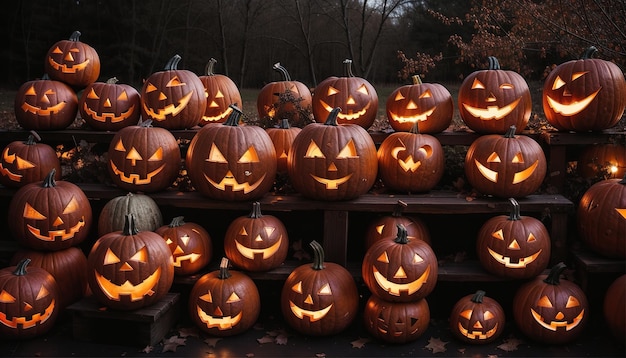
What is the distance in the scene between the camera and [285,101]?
5801 mm

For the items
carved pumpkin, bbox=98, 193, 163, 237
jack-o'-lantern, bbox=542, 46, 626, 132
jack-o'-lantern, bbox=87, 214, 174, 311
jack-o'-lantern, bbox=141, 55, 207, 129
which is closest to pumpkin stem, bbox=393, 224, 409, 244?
jack-o'-lantern, bbox=87, 214, 174, 311

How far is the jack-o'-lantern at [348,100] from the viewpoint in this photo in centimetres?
536

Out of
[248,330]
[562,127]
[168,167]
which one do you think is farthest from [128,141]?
[562,127]

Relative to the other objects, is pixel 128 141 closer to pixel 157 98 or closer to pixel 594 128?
pixel 157 98

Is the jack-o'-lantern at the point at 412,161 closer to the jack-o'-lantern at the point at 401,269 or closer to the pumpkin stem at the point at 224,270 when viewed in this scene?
the jack-o'-lantern at the point at 401,269

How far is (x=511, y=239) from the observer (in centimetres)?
424

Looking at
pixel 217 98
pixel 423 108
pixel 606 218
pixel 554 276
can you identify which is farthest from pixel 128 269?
pixel 606 218

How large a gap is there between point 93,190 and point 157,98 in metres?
Result: 1.10

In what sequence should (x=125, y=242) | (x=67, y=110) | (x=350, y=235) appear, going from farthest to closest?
(x=67, y=110) < (x=350, y=235) < (x=125, y=242)

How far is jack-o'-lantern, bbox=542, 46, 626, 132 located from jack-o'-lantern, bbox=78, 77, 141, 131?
13.7ft

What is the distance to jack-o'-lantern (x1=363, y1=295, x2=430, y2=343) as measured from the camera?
4109mm

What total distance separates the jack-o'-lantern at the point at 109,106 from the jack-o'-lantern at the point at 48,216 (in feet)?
3.82

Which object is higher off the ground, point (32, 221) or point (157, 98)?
point (157, 98)

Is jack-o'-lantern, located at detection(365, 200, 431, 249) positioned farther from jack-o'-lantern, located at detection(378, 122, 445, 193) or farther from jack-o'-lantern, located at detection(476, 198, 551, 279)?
jack-o'-lantern, located at detection(476, 198, 551, 279)
